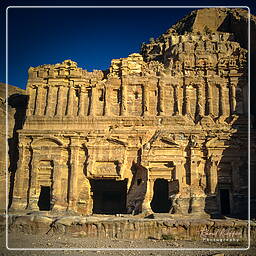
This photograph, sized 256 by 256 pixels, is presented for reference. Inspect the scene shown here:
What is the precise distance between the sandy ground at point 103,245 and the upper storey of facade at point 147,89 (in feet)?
29.1

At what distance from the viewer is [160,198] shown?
2359 cm

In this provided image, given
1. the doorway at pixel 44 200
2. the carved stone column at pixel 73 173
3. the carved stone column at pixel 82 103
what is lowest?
the doorway at pixel 44 200

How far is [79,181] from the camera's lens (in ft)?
65.3

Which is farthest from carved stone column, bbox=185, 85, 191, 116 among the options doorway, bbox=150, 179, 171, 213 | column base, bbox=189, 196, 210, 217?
column base, bbox=189, 196, 210, 217

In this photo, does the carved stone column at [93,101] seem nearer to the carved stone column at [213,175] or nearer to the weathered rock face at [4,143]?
the weathered rock face at [4,143]

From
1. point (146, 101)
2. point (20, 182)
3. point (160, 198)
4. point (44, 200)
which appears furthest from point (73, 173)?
point (160, 198)

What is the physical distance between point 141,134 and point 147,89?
336 cm

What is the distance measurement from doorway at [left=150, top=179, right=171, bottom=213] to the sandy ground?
354 inches

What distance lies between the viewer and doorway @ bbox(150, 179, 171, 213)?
74.8 feet

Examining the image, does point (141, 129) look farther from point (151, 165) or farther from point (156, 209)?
point (156, 209)

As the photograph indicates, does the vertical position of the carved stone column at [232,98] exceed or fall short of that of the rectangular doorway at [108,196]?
it exceeds it

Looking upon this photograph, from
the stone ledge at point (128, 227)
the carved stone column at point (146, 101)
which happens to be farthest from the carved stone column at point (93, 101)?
the stone ledge at point (128, 227)

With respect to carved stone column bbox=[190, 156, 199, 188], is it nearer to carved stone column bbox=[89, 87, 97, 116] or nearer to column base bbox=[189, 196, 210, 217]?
column base bbox=[189, 196, 210, 217]

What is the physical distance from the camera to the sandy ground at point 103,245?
1118 centimetres
